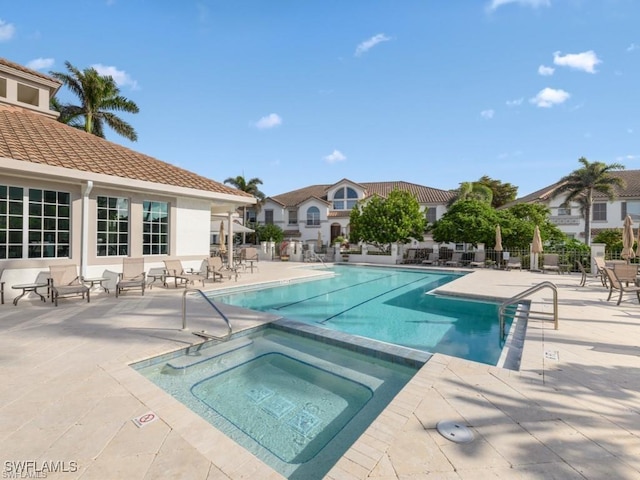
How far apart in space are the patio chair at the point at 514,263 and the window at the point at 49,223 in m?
21.8

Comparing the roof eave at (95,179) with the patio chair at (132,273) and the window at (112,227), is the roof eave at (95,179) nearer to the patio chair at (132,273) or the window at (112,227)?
the window at (112,227)

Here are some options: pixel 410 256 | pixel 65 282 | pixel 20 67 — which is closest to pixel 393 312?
pixel 65 282

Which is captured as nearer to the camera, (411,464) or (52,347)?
(411,464)

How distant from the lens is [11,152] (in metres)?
8.33

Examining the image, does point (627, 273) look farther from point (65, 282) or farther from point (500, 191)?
point (500, 191)

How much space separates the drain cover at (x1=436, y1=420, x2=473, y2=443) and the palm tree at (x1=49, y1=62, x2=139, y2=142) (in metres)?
29.0

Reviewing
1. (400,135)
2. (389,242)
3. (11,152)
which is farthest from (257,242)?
(11,152)

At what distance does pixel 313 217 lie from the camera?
40.5 metres

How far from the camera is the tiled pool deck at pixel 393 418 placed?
265 centimetres

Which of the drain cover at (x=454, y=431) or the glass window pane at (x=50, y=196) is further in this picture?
the glass window pane at (x=50, y=196)

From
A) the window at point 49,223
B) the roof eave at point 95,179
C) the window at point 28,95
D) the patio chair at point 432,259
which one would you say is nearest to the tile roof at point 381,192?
the patio chair at point 432,259

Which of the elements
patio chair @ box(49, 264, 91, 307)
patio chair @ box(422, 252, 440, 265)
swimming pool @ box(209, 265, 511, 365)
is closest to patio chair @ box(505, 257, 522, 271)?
patio chair @ box(422, 252, 440, 265)

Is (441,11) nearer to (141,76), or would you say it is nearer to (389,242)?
(141,76)

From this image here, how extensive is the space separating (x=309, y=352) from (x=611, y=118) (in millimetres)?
17229
